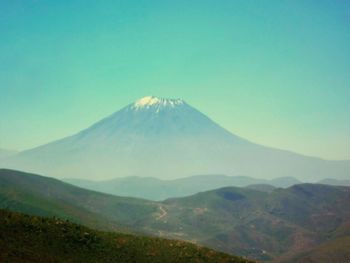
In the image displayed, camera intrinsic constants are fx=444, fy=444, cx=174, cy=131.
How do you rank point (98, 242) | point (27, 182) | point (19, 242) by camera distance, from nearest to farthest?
point (19, 242) → point (98, 242) → point (27, 182)

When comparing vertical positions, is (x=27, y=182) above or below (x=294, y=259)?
above

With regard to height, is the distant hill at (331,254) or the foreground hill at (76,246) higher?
the foreground hill at (76,246)

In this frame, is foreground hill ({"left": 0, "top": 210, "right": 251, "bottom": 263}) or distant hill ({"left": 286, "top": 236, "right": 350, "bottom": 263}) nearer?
foreground hill ({"left": 0, "top": 210, "right": 251, "bottom": 263})

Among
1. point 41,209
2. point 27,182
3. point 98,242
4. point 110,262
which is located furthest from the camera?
point 27,182

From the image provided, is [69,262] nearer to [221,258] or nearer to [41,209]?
[221,258]

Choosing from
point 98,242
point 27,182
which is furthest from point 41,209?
point 98,242

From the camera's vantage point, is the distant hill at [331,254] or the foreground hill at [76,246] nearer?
the foreground hill at [76,246]

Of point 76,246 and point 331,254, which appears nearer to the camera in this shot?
point 76,246

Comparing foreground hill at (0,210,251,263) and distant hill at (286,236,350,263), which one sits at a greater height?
foreground hill at (0,210,251,263)
